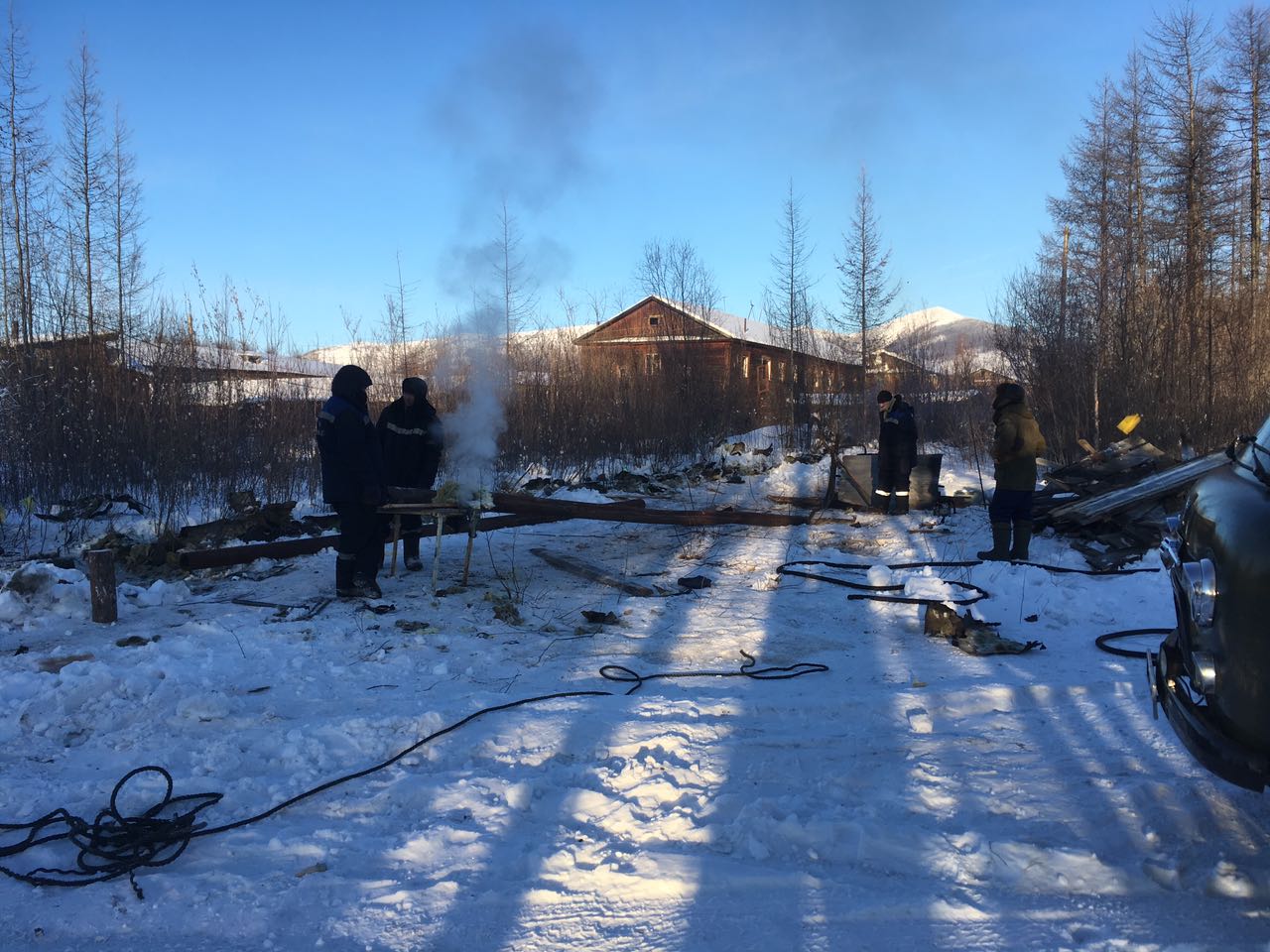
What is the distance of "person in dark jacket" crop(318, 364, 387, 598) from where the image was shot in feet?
23.5

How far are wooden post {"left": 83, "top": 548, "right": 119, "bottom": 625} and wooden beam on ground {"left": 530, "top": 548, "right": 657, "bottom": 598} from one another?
425 cm

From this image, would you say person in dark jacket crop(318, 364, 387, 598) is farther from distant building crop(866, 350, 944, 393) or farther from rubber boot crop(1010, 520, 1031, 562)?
distant building crop(866, 350, 944, 393)

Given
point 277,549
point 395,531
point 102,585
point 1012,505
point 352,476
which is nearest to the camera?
point 102,585

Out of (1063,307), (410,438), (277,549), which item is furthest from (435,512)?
(1063,307)

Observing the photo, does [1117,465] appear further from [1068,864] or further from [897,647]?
[1068,864]

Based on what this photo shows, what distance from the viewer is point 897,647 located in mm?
5930

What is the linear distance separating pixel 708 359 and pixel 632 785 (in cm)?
2003

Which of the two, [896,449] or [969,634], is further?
[896,449]

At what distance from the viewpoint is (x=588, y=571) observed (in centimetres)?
888

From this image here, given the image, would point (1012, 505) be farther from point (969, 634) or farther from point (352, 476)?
point (352, 476)

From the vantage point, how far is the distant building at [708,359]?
72.0ft

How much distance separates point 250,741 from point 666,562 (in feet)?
19.6

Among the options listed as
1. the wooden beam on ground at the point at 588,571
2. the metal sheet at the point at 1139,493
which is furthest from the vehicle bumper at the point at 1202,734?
the metal sheet at the point at 1139,493

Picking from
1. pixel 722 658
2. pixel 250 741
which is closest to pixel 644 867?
pixel 250 741
